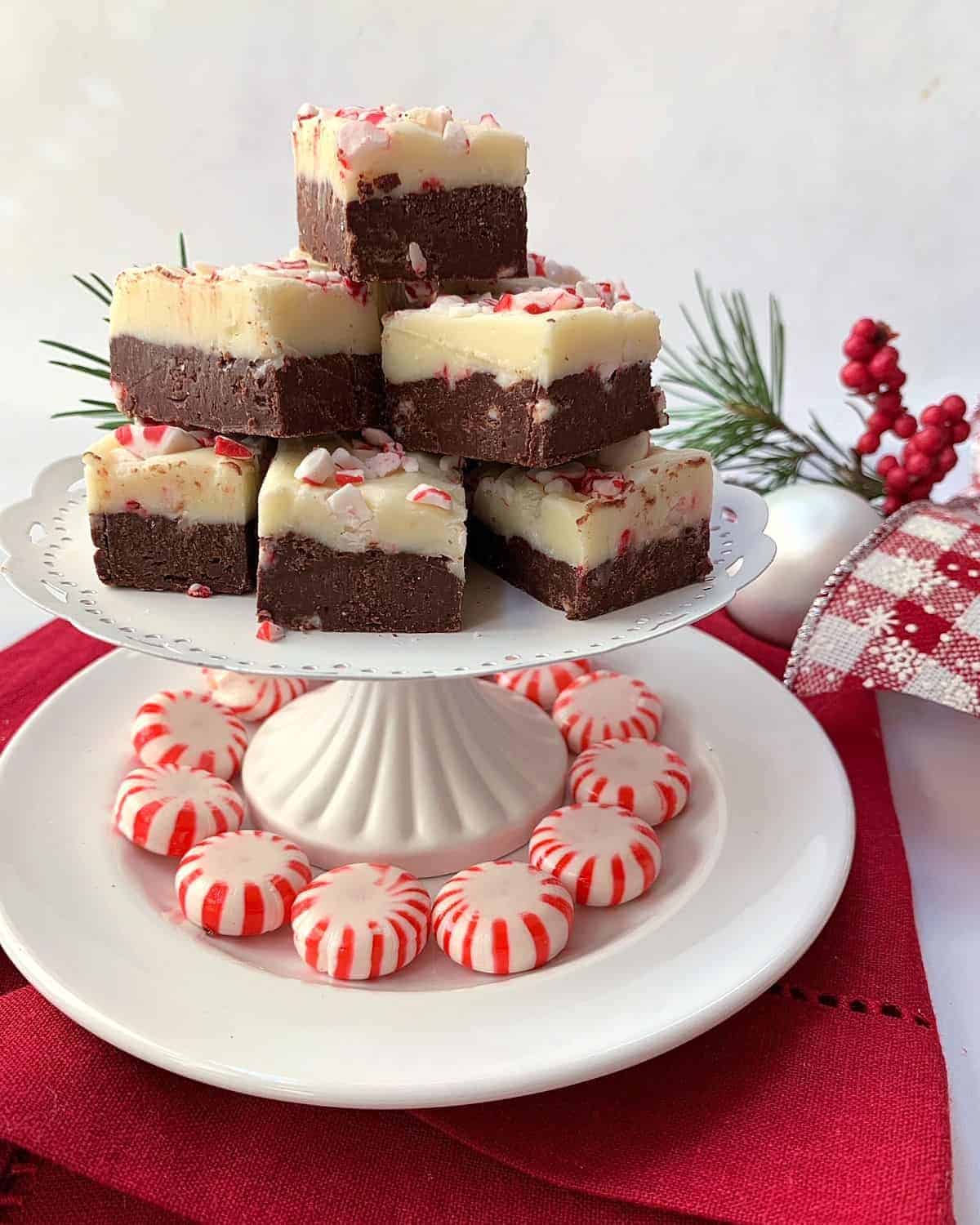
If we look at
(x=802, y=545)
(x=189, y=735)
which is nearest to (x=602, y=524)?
(x=189, y=735)

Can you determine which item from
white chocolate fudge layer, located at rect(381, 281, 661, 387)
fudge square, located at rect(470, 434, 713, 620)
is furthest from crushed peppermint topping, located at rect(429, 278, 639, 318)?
fudge square, located at rect(470, 434, 713, 620)

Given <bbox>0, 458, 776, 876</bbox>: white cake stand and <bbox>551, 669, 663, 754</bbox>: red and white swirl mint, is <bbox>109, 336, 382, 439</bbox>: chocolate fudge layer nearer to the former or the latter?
<bbox>0, 458, 776, 876</bbox>: white cake stand

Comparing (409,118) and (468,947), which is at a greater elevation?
(409,118)

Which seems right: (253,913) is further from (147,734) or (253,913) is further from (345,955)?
(147,734)

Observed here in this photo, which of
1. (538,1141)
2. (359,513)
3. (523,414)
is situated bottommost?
(538,1141)

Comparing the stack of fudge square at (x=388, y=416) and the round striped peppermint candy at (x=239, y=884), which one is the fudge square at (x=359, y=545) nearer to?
the stack of fudge square at (x=388, y=416)

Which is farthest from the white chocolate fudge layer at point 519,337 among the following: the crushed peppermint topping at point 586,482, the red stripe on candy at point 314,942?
the red stripe on candy at point 314,942
